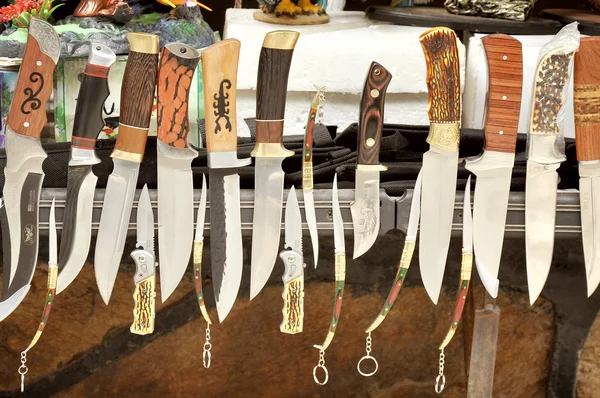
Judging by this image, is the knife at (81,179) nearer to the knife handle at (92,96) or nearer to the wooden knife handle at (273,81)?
the knife handle at (92,96)

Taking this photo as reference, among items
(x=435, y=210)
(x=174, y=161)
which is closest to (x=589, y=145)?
(x=435, y=210)

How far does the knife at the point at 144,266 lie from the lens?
741 mm

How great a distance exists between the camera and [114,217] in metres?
0.73

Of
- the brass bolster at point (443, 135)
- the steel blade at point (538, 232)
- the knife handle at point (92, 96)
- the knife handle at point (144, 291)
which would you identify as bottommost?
the knife handle at point (144, 291)

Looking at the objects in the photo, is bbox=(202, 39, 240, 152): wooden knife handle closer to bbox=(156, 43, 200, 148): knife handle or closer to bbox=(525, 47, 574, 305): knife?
bbox=(156, 43, 200, 148): knife handle

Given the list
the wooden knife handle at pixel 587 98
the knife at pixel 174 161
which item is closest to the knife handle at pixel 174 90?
the knife at pixel 174 161

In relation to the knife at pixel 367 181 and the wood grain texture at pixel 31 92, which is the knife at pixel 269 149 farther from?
the wood grain texture at pixel 31 92

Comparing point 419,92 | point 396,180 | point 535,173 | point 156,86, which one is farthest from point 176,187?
point 419,92

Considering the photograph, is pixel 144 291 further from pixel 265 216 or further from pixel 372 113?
pixel 372 113

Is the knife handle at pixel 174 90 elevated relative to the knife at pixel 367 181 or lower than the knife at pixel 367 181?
elevated

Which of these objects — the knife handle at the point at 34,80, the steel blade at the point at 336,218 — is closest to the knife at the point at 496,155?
the steel blade at the point at 336,218

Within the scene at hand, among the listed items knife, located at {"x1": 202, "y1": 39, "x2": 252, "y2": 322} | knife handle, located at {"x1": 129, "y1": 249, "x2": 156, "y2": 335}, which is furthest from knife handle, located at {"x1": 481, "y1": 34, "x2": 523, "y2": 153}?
knife handle, located at {"x1": 129, "y1": 249, "x2": 156, "y2": 335}

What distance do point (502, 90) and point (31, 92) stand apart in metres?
0.39

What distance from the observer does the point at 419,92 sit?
1.07 m
